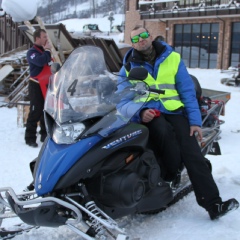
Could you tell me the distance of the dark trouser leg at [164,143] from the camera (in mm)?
2996

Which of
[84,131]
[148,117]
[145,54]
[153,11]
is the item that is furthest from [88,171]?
[153,11]

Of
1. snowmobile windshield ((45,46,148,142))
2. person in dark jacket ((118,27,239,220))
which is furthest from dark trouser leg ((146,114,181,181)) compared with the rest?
snowmobile windshield ((45,46,148,142))

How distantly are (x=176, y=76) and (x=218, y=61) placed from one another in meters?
21.7

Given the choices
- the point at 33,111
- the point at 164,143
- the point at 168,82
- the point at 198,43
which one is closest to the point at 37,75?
the point at 33,111

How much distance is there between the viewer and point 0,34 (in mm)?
14867

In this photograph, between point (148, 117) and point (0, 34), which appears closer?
point (148, 117)

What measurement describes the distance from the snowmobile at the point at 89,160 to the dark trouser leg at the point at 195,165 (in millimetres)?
392

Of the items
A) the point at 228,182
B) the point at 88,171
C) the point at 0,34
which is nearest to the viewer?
the point at 88,171

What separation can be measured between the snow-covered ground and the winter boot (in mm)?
81

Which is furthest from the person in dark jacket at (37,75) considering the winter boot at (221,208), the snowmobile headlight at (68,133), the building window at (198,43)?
the building window at (198,43)

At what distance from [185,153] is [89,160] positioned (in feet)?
3.31

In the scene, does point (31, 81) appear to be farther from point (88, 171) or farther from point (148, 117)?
point (88, 171)

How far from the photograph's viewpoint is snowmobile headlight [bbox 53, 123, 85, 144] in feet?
7.91

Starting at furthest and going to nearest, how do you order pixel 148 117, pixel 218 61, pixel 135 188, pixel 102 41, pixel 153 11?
pixel 153 11
pixel 218 61
pixel 102 41
pixel 148 117
pixel 135 188
